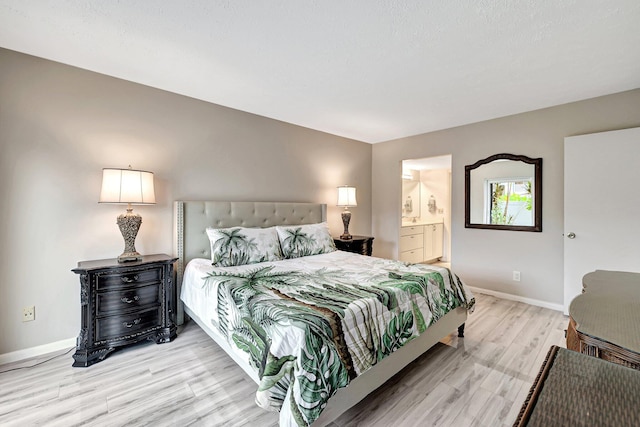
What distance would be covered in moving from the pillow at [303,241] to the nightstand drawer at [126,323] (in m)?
1.35

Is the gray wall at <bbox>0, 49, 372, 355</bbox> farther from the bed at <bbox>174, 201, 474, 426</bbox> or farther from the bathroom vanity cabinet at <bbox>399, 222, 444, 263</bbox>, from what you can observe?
the bathroom vanity cabinet at <bbox>399, 222, 444, 263</bbox>

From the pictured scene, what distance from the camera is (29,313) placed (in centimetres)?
228

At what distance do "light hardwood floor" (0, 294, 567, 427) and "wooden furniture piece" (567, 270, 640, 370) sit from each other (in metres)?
0.89

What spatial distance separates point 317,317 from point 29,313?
251 centimetres

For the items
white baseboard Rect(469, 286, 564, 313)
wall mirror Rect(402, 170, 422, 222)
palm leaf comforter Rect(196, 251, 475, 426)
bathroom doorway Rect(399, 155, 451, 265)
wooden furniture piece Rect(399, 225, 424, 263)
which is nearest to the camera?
palm leaf comforter Rect(196, 251, 475, 426)

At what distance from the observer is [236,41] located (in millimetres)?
2021

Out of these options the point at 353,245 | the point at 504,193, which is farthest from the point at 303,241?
the point at 504,193

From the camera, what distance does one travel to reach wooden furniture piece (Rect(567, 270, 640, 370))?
2.83ft

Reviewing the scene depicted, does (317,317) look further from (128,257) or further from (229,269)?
(128,257)

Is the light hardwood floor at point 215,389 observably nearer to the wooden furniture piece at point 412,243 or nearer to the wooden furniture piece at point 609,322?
the wooden furniture piece at point 609,322

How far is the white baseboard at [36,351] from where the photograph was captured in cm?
219

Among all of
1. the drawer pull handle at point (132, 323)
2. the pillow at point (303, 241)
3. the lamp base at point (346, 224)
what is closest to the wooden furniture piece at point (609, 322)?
the pillow at point (303, 241)

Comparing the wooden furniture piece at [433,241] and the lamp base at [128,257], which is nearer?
the lamp base at [128,257]

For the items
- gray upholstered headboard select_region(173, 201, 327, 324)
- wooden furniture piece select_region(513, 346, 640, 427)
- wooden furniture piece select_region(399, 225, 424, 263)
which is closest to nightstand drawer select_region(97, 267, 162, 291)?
gray upholstered headboard select_region(173, 201, 327, 324)
